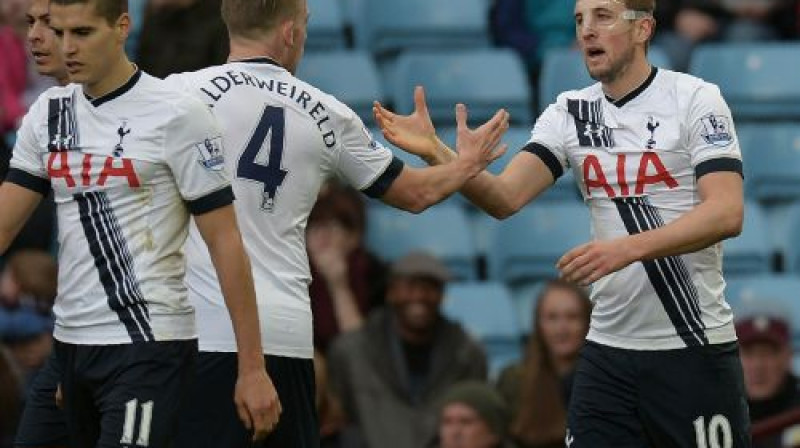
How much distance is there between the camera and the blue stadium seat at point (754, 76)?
12297 mm

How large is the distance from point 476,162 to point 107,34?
140 centimetres

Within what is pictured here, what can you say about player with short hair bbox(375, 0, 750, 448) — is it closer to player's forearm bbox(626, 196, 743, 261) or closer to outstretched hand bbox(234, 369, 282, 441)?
player's forearm bbox(626, 196, 743, 261)

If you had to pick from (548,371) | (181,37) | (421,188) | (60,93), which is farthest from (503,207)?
(181,37)

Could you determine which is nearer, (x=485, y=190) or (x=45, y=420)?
(x=45, y=420)

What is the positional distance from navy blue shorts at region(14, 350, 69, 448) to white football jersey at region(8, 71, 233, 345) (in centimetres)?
70

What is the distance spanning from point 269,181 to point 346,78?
5.31 meters

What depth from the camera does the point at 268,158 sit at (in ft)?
21.9

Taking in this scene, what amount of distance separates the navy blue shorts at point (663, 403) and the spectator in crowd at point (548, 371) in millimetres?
2343

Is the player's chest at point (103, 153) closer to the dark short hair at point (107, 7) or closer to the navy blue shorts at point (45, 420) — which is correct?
the dark short hair at point (107, 7)

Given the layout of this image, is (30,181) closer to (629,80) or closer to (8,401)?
(629,80)

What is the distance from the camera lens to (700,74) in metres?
12.2

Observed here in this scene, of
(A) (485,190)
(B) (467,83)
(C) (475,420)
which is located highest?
(B) (467,83)

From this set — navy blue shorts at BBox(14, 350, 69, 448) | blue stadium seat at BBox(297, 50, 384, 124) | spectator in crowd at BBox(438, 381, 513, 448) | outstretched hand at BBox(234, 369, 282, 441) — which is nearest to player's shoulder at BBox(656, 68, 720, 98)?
outstretched hand at BBox(234, 369, 282, 441)

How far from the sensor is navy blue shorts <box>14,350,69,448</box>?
23.2 feet
